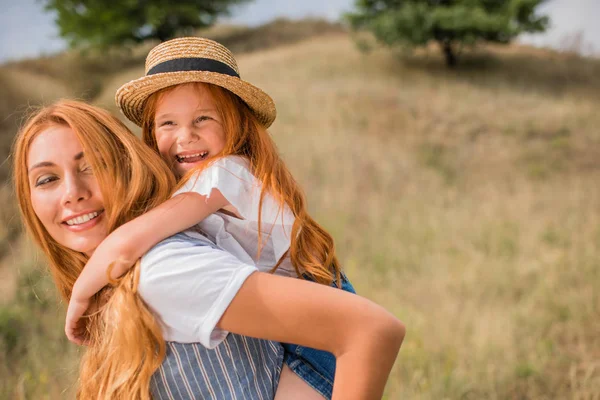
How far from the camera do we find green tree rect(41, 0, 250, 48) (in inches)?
847

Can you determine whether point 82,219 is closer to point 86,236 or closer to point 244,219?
point 86,236

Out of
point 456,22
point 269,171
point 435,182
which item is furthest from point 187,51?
point 456,22

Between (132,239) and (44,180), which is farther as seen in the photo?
(44,180)

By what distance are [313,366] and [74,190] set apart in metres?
0.86

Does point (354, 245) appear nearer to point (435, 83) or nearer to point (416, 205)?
point (416, 205)

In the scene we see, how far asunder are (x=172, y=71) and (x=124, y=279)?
29.2 inches

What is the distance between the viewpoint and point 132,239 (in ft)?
4.13

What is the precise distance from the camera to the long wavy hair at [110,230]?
4.01ft

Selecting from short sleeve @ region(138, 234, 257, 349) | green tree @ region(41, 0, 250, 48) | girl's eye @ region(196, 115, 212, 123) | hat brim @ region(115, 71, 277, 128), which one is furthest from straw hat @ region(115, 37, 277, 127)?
green tree @ region(41, 0, 250, 48)

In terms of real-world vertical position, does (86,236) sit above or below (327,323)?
above

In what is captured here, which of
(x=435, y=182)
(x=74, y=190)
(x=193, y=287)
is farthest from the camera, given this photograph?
(x=435, y=182)

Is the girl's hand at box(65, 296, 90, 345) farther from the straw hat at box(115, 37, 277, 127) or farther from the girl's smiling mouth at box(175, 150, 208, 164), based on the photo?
the straw hat at box(115, 37, 277, 127)

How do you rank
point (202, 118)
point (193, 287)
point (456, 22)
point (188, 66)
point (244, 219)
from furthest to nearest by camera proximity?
point (456, 22), point (202, 118), point (188, 66), point (244, 219), point (193, 287)

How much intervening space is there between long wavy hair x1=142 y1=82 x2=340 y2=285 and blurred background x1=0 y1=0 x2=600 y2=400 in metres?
0.86
